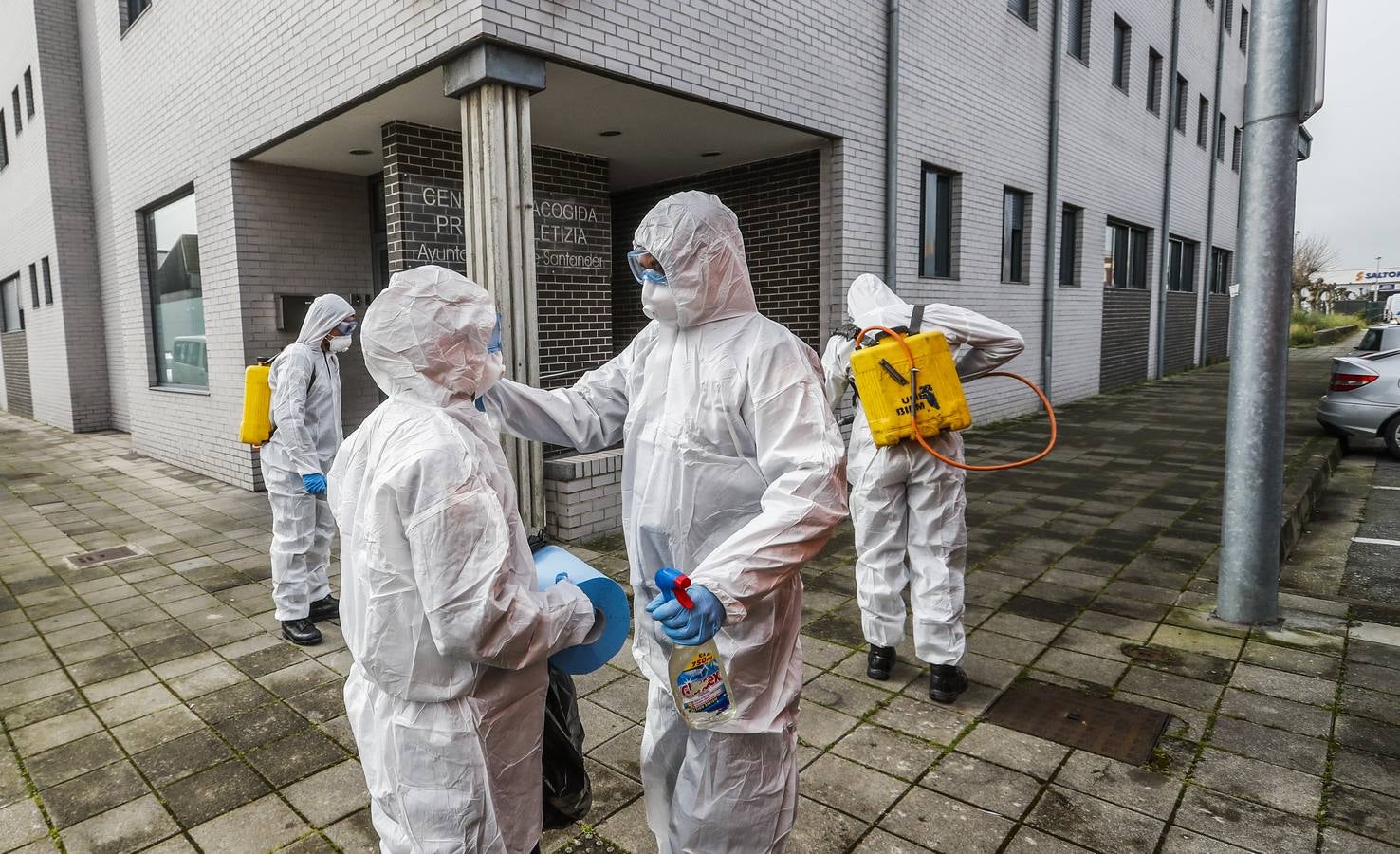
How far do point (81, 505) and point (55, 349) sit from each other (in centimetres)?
Result: 768

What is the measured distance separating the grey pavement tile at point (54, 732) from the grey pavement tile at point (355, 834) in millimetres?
1499

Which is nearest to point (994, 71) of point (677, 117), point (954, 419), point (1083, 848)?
point (677, 117)

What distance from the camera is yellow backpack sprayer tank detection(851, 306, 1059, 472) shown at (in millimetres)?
3234

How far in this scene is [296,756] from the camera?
10.5 feet

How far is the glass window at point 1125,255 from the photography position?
573 inches

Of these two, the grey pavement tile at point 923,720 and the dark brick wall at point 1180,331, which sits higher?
the dark brick wall at point 1180,331

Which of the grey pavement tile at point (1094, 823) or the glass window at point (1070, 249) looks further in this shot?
the glass window at point (1070, 249)

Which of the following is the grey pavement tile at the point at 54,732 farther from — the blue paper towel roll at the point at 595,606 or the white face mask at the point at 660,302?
the white face mask at the point at 660,302

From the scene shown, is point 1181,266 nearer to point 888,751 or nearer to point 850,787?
point 888,751

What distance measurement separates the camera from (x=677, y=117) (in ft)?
22.6

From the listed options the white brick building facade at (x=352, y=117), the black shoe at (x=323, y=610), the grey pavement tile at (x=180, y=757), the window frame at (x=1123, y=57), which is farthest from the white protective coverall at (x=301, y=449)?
the window frame at (x=1123, y=57)

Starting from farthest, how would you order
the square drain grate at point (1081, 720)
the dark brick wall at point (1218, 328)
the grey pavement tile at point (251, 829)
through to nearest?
the dark brick wall at point (1218, 328) → the square drain grate at point (1081, 720) → the grey pavement tile at point (251, 829)

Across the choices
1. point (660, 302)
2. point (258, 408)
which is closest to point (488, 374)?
point (660, 302)

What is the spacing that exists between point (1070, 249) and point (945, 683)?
11417 mm
